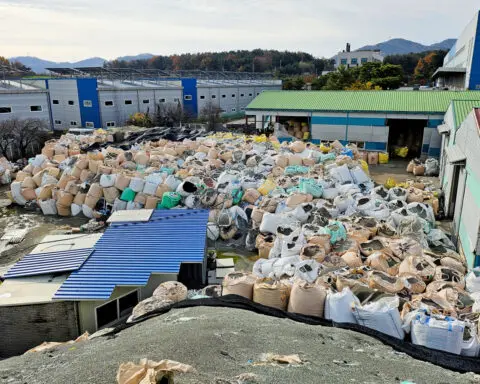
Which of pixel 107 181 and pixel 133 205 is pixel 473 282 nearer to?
Answer: pixel 133 205

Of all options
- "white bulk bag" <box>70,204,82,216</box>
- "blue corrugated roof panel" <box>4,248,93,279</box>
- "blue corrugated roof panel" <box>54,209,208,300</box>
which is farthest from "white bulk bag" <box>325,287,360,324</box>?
"white bulk bag" <box>70,204,82,216</box>

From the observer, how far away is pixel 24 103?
22719 mm

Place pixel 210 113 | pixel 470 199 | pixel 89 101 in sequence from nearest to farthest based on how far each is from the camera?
pixel 470 199 < pixel 89 101 < pixel 210 113

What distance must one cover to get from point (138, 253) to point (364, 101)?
16.4m

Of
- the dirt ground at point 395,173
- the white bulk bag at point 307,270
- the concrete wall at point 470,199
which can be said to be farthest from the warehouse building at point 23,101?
the concrete wall at point 470,199

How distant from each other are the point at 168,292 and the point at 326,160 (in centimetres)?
964

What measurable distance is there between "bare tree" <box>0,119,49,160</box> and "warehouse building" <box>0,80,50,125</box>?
2.43 meters

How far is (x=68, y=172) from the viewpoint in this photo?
13227 millimetres

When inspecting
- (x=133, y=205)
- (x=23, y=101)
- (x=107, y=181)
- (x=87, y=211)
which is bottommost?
(x=87, y=211)

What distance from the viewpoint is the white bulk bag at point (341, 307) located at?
18.4ft

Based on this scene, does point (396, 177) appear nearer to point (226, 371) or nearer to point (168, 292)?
point (168, 292)

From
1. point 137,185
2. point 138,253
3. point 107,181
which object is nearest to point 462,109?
point 137,185

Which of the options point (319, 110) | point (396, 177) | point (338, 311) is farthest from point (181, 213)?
point (319, 110)

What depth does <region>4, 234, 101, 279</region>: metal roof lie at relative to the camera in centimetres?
683
